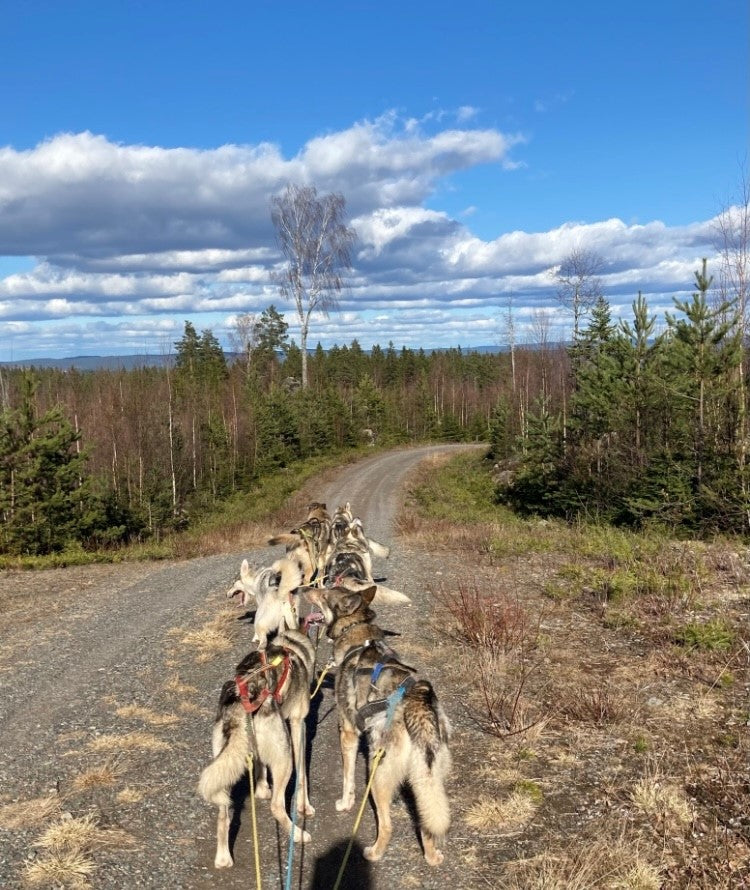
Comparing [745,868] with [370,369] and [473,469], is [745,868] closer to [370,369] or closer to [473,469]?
[473,469]

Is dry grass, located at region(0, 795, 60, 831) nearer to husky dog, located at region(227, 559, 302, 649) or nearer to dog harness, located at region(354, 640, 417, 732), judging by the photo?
dog harness, located at region(354, 640, 417, 732)

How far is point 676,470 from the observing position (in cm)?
1759

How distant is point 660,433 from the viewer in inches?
751

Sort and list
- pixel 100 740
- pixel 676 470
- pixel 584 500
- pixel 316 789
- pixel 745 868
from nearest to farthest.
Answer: pixel 745 868 < pixel 316 789 < pixel 100 740 < pixel 676 470 < pixel 584 500

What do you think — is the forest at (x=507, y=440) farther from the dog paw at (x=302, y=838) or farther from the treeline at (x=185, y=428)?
the dog paw at (x=302, y=838)

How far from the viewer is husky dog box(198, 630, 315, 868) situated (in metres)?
4.05

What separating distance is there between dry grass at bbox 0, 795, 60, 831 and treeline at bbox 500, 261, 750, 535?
46.6ft

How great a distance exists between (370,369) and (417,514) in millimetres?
61668

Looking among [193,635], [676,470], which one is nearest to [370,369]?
[676,470]

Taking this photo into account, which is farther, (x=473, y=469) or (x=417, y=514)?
(x=473, y=469)

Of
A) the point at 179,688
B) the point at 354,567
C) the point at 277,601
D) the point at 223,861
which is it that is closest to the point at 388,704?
the point at 223,861

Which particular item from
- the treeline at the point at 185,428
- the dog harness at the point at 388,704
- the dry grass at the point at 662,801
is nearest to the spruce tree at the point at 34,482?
the treeline at the point at 185,428

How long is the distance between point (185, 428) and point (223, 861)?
34.2m

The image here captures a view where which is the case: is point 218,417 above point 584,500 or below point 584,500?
above
